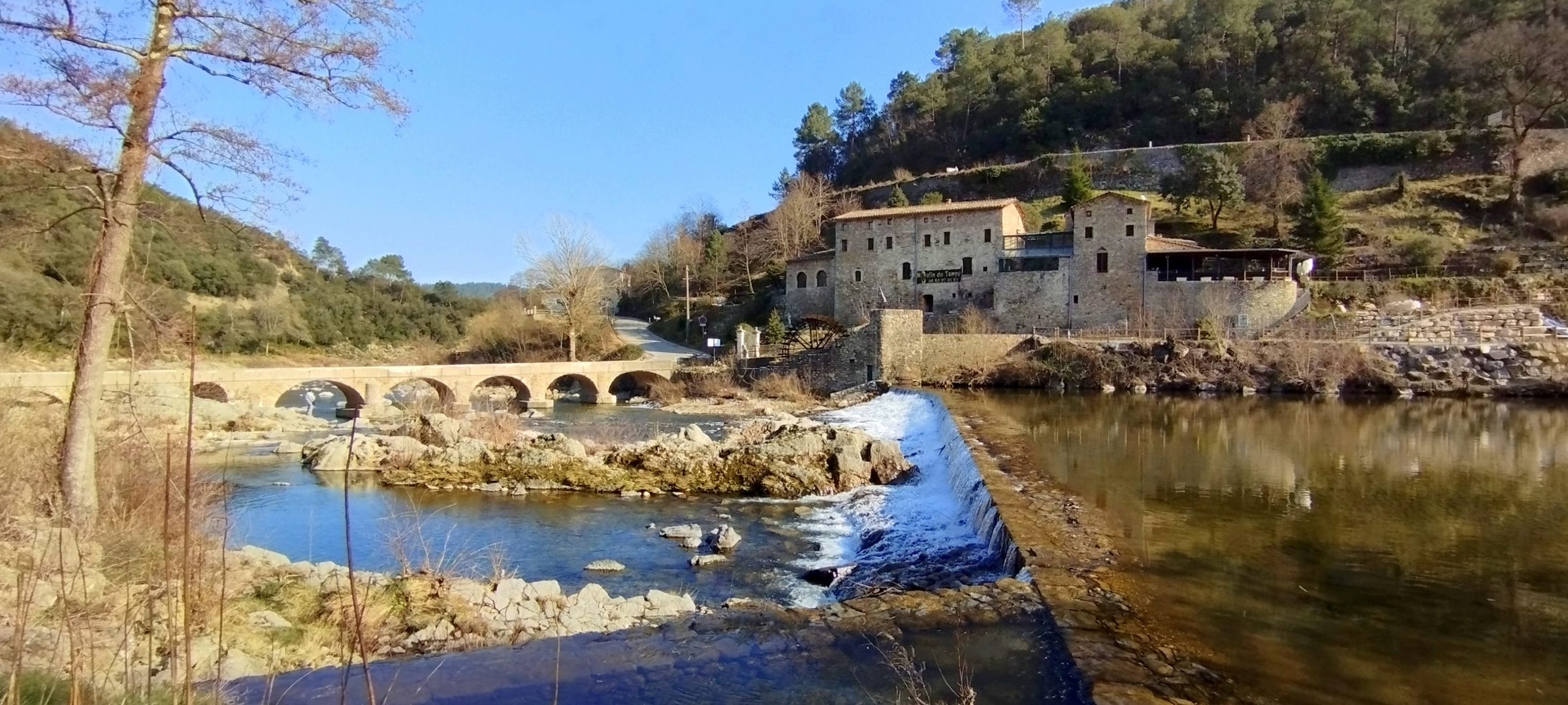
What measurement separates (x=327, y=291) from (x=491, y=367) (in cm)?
2907

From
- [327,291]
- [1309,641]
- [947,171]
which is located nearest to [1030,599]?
[1309,641]

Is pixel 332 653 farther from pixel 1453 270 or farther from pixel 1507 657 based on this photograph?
pixel 1453 270

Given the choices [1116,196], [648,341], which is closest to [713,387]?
[648,341]

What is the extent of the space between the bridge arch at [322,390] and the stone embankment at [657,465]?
12.6 m

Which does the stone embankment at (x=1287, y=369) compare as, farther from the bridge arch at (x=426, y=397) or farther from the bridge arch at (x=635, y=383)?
the bridge arch at (x=426, y=397)

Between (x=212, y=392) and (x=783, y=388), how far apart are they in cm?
2006

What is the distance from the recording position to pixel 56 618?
5.33m

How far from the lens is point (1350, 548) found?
9.19 meters

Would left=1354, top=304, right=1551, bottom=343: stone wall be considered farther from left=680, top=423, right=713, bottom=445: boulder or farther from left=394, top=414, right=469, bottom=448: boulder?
left=394, top=414, right=469, bottom=448: boulder

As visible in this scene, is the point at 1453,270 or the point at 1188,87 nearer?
the point at 1453,270

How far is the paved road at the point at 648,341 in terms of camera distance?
142 ft

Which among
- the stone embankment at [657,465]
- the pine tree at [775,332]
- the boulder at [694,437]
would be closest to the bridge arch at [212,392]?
the stone embankment at [657,465]

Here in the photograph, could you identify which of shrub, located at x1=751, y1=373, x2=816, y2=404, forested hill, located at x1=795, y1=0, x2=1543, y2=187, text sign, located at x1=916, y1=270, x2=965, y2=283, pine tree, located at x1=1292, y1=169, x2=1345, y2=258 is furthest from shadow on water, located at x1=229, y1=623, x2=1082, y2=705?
forested hill, located at x1=795, y1=0, x2=1543, y2=187

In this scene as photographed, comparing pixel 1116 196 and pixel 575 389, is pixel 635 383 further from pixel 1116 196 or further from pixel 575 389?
pixel 1116 196
